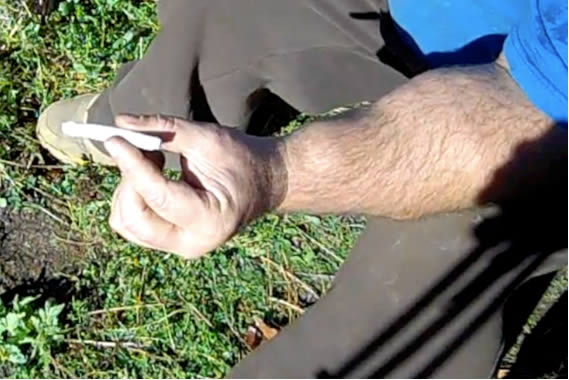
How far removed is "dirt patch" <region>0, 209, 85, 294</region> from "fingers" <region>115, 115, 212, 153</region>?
952 millimetres

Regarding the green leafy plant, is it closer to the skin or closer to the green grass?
the green grass

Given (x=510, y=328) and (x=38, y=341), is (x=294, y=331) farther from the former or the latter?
(x=38, y=341)

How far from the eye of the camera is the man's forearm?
1.51 metres

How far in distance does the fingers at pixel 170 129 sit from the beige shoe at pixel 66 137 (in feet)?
3.04

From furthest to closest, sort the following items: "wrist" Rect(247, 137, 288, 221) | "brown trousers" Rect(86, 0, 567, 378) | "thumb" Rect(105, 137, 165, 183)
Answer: "brown trousers" Rect(86, 0, 567, 378) → "wrist" Rect(247, 137, 288, 221) → "thumb" Rect(105, 137, 165, 183)

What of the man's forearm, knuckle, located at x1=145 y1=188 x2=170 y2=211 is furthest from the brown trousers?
knuckle, located at x1=145 y1=188 x2=170 y2=211

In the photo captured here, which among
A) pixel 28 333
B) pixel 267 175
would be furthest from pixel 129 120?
pixel 28 333

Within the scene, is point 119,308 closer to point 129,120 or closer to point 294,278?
point 294,278

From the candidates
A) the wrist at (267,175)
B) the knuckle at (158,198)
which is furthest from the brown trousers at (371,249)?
the knuckle at (158,198)

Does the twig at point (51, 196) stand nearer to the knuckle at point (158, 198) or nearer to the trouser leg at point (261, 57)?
the trouser leg at point (261, 57)

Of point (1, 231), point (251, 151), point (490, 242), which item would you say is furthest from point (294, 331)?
point (1, 231)

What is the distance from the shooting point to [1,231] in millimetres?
2203

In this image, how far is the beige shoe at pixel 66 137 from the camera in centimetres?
221

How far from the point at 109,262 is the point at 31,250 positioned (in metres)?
0.15
